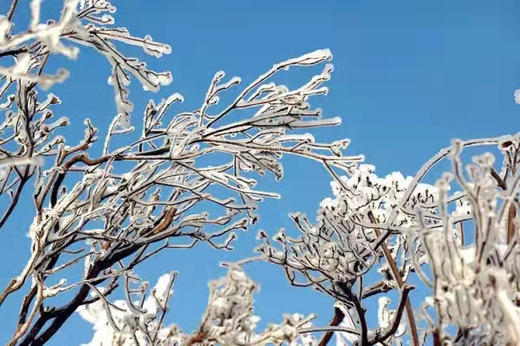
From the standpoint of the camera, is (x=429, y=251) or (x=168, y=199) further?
(x=168, y=199)

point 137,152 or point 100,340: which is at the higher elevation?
point 137,152

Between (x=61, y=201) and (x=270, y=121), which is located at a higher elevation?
(x=270, y=121)

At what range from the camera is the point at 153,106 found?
4012 mm

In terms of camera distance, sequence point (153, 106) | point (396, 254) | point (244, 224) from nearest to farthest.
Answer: point (153, 106) < point (244, 224) < point (396, 254)

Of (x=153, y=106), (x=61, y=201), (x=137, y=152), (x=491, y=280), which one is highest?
(x=153, y=106)

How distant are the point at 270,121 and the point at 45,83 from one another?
183cm

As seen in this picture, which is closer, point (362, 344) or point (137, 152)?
point (362, 344)

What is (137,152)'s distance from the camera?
12.3ft

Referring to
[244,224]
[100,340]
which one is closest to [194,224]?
[244,224]

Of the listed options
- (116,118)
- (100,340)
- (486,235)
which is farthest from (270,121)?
(486,235)

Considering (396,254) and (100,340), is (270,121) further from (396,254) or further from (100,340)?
(396,254)

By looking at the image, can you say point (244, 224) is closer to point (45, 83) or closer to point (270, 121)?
point (270, 121)

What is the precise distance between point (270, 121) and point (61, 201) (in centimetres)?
125

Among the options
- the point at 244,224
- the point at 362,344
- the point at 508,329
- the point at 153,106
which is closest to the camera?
the point at 508,329
